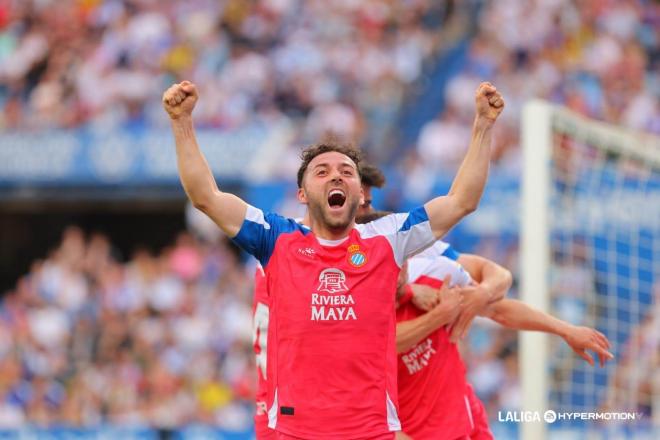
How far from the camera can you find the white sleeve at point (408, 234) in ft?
17.9

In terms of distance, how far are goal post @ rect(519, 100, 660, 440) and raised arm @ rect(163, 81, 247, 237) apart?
3.15 metres

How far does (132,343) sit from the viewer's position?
1602 centimetres

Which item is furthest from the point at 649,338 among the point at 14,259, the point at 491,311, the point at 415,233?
A: the point at 14,259

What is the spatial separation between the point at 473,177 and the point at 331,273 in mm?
781

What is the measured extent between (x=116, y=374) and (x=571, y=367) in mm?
6716

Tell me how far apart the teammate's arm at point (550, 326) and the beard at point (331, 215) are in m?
1.53

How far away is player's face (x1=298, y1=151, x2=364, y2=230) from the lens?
17.6 feet

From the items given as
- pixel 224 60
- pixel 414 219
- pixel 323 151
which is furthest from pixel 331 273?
pixel 224 60

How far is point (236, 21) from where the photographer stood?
1925 centimetres

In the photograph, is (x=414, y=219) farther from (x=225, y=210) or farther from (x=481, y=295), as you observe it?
(x=481, y=295)

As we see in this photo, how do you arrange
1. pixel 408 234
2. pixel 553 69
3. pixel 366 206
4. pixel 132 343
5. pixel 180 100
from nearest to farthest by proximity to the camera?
1. pixel 180 100
2. pixel 408 234
3. pixel 366 206
4. pixel 132 343
5. pixel 553 69

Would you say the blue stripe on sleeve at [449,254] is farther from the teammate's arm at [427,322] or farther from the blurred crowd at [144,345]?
the blurred crowd at [144,345]

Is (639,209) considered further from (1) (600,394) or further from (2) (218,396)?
(2) (218,396)

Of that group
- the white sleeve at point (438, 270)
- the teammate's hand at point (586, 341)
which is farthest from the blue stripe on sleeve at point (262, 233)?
the teammate's hand at point (586, 341)
